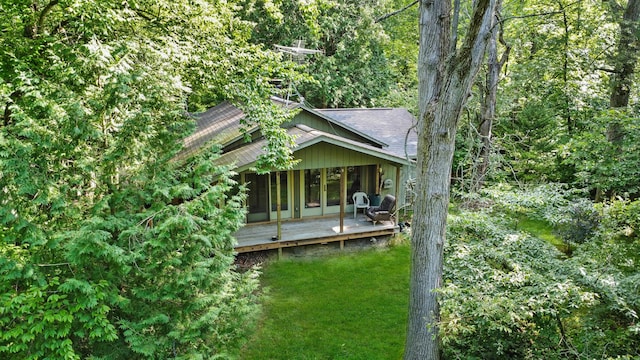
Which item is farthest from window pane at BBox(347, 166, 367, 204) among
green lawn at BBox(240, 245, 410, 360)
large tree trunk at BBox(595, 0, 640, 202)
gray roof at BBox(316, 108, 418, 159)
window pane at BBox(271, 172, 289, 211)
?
large tree trunk at BBox(595, 0, 640, 202)

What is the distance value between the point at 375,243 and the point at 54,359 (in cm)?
949

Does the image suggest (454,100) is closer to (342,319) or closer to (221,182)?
(221,182)

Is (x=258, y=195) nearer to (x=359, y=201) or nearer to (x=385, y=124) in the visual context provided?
(x=359, y=201)

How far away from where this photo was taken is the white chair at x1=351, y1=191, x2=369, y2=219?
1298cm

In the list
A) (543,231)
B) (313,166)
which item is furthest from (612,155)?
(313,166)

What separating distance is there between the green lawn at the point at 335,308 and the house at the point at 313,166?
64.1 inches

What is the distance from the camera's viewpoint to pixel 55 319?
Result: 3.31 metres

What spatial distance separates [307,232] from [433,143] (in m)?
6.88

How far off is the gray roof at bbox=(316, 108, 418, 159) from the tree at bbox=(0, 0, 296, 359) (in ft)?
36.5

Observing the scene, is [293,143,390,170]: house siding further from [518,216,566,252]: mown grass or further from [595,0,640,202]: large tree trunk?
[595,0,640,202]: large tree trunk

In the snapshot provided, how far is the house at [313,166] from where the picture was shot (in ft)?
36.9

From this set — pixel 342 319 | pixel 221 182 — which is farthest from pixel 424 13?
pixel 342 319

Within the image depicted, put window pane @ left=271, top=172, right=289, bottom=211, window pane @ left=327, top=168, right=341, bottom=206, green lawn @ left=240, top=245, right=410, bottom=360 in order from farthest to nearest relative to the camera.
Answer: window pane @ left=327, top=168, right=341, bottom=206, window pane @ left=271, top=172, right=289, bottom=211, green lawn @ left=240, top=245, right=410, bottom=360

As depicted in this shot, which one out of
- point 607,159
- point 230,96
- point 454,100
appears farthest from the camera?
point 607,159
